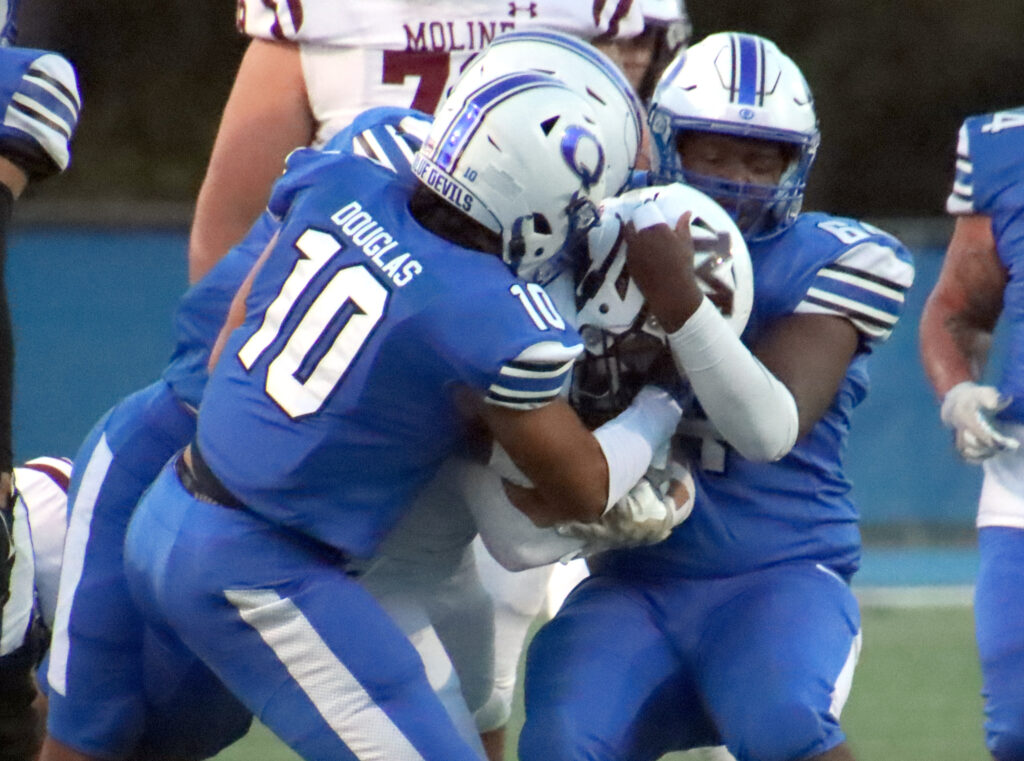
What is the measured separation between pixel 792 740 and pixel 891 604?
406 centimetres

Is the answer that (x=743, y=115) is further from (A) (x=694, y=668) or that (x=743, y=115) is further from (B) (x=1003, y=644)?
(B) (x=1003, y=644)

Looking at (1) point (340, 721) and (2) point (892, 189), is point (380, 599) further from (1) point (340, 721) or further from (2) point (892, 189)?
(2) point (892, 189)

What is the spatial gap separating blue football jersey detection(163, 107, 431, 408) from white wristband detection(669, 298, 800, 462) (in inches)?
20.5

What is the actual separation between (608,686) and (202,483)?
2.48ft

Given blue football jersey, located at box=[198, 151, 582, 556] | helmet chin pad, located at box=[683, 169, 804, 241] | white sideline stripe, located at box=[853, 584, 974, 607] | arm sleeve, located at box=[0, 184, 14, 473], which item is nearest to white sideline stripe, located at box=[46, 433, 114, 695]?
arm sleeve, located at box=[0, 184, 14, 473]

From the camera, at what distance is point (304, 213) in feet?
9.44

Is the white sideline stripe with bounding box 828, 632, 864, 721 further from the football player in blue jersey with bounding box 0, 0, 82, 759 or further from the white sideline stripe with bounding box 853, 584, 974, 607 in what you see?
the white sideline stripe with bounding box 853, 584, 974, 607

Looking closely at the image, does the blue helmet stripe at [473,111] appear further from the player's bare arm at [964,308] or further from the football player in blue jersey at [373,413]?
the player's bare arm at [964,308]

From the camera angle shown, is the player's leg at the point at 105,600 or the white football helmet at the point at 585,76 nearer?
the white football helmet at the point at 585,76

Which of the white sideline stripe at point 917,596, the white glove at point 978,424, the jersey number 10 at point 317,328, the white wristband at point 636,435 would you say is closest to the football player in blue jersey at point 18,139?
the jersey number 10 at point 317,328

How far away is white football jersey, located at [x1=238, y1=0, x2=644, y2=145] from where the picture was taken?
353 centimetres

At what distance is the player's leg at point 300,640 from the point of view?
278 cm

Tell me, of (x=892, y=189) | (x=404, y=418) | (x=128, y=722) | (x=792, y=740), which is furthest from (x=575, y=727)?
(x=892, y=189)

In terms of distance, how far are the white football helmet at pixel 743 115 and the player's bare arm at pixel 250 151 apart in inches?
29.0
